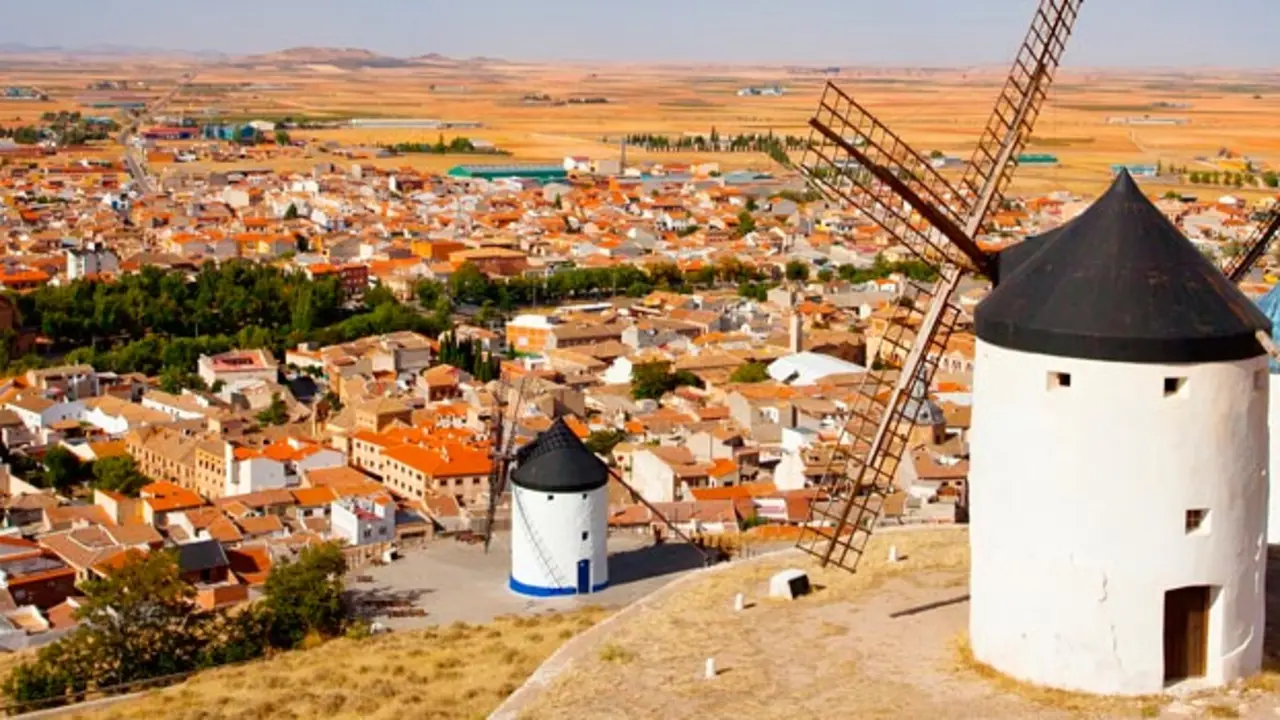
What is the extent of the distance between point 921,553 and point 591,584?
836 centimetres

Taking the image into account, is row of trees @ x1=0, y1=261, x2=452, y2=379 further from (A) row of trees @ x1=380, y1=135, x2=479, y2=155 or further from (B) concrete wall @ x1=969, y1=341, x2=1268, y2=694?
(A) row of trees @ x1=380, y1=135, x2=479, y2=155

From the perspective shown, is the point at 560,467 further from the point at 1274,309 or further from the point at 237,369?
the point at 237,369

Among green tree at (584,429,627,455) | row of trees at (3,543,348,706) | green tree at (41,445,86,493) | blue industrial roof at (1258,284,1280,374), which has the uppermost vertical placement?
blue industrial roof at (1258,284,1280,374)

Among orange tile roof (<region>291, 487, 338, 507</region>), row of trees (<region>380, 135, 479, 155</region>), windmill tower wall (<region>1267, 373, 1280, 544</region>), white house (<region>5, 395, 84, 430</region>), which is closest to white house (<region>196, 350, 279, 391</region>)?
white house (<region>5, 395, 84, 430</region>)

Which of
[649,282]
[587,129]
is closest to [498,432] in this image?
[649,282]

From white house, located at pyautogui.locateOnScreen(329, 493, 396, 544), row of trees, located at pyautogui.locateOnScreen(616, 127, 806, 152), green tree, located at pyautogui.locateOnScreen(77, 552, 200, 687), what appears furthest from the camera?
row of trees, located at pyautogui.locateOnScreen(616, 127, 806, 152)

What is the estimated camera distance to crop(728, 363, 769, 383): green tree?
44062mm

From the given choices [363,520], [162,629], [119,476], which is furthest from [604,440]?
[162,629]

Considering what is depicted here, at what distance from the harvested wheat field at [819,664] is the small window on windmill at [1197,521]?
3.31 feet

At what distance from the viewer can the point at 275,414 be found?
137 feet

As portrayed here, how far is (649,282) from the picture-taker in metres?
67.0

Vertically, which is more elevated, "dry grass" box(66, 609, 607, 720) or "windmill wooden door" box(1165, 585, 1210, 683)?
"windmill wooden door" box(1165, 585, 1210, 683)

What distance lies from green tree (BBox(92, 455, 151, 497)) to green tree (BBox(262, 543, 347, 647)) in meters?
14.8

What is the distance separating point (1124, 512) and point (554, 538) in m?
12.4
